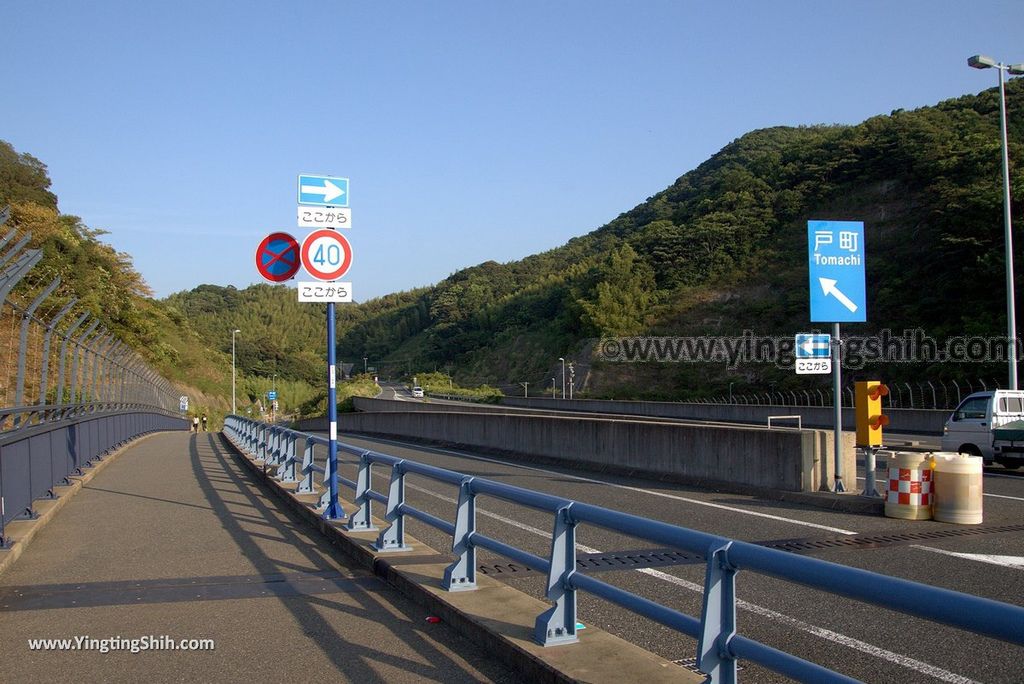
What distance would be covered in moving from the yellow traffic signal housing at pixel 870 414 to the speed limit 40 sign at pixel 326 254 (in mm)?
8064

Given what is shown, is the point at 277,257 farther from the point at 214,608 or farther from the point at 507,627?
the point at 507,627

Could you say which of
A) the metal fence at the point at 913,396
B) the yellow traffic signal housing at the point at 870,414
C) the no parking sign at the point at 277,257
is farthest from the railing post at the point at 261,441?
the metal fence at the point at 913,396

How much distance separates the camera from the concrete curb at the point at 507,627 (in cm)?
503

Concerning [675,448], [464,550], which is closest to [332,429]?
[464,550]

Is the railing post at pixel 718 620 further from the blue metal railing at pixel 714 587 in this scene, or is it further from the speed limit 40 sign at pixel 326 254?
the speed limit 40 sign at pixel 326 254

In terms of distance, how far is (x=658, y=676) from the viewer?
4.90 meters

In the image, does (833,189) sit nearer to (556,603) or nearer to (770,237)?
Result: (770,237)

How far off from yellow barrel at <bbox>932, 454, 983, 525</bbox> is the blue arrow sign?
11.0ft

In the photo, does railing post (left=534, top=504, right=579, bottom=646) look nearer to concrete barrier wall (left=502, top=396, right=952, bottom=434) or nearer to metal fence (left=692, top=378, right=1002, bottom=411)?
concrete barrier wall (left=502, top=396, right=952, bottom=434)

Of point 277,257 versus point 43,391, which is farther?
point 43,391

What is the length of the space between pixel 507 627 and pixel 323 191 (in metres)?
6.75

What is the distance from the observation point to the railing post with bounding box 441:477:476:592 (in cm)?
719

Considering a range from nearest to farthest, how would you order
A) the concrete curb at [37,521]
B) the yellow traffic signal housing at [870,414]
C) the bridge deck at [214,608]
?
the bridge deck at [214,608]
the concrete curb at [37,521]
the yellow traffic signal housing at [870,414]

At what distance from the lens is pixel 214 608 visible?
7.33 meters
